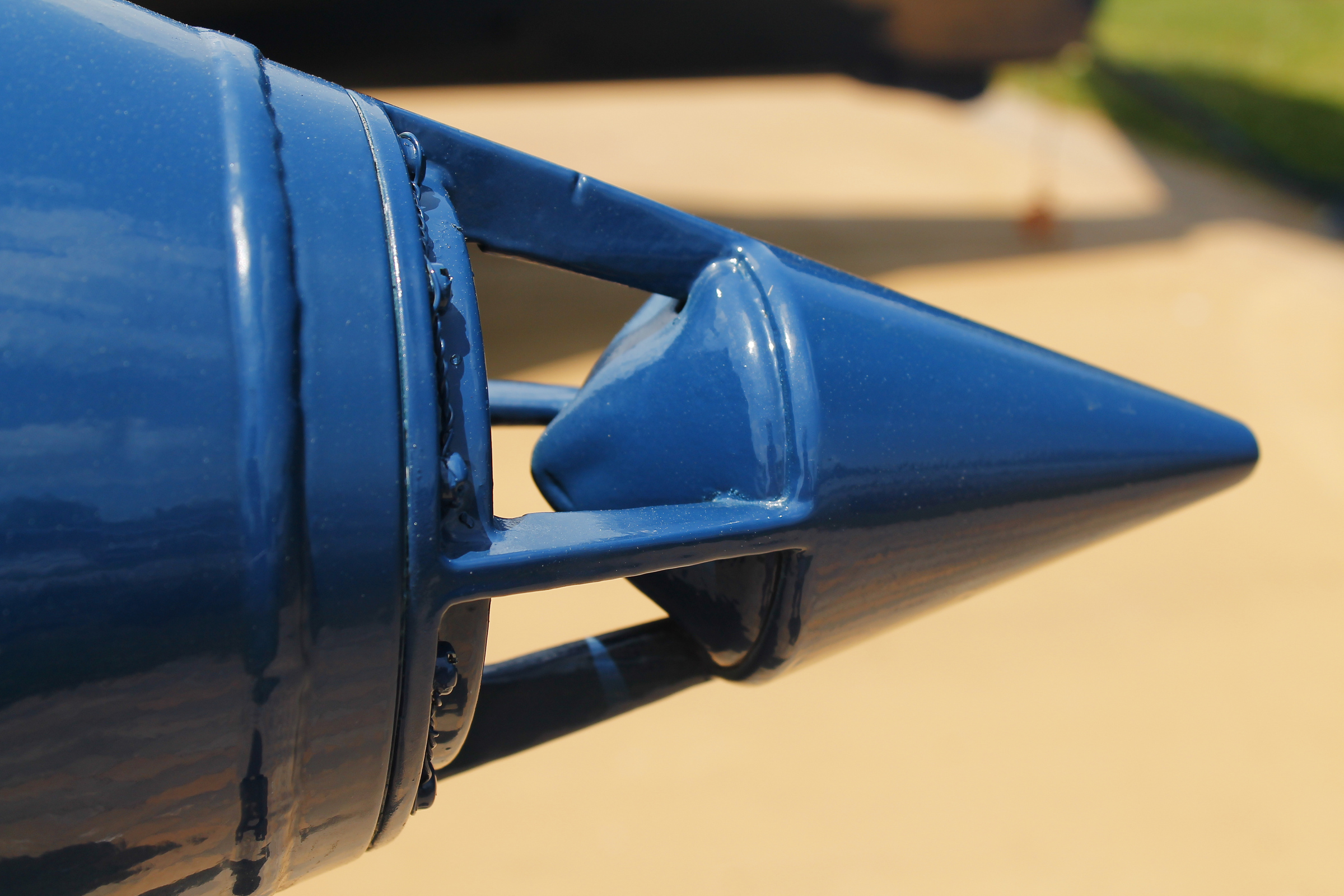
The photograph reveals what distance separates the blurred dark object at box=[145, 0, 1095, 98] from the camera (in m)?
4.08

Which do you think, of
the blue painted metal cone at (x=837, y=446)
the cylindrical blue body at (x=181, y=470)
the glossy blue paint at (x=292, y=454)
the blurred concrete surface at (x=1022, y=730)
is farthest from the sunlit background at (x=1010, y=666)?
the cylindrical blue body at (x=181, y=470)

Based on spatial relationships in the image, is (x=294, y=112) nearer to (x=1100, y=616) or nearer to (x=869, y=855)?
(x=869, y=855)

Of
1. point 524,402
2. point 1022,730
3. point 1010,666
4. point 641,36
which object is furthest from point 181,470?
point 641,36

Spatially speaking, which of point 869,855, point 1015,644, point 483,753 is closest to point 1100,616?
point 1015,644

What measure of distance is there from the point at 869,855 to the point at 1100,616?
1224mm

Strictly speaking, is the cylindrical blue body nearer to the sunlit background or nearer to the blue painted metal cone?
the blue painted metal cone

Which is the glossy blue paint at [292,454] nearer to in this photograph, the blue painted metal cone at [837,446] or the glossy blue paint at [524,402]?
the blue painted metal cone at [837,446]

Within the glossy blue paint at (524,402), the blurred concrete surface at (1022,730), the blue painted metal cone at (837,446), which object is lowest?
the blurred concrete surface at (1022,730)

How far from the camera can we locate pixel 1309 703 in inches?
103

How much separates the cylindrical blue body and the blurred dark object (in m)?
3.13

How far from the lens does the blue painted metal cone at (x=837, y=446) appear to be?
979 mm

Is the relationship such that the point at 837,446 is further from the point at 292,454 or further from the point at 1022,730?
the point at 1022,730

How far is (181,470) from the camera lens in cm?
67

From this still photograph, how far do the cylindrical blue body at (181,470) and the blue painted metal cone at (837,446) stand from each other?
350mm
